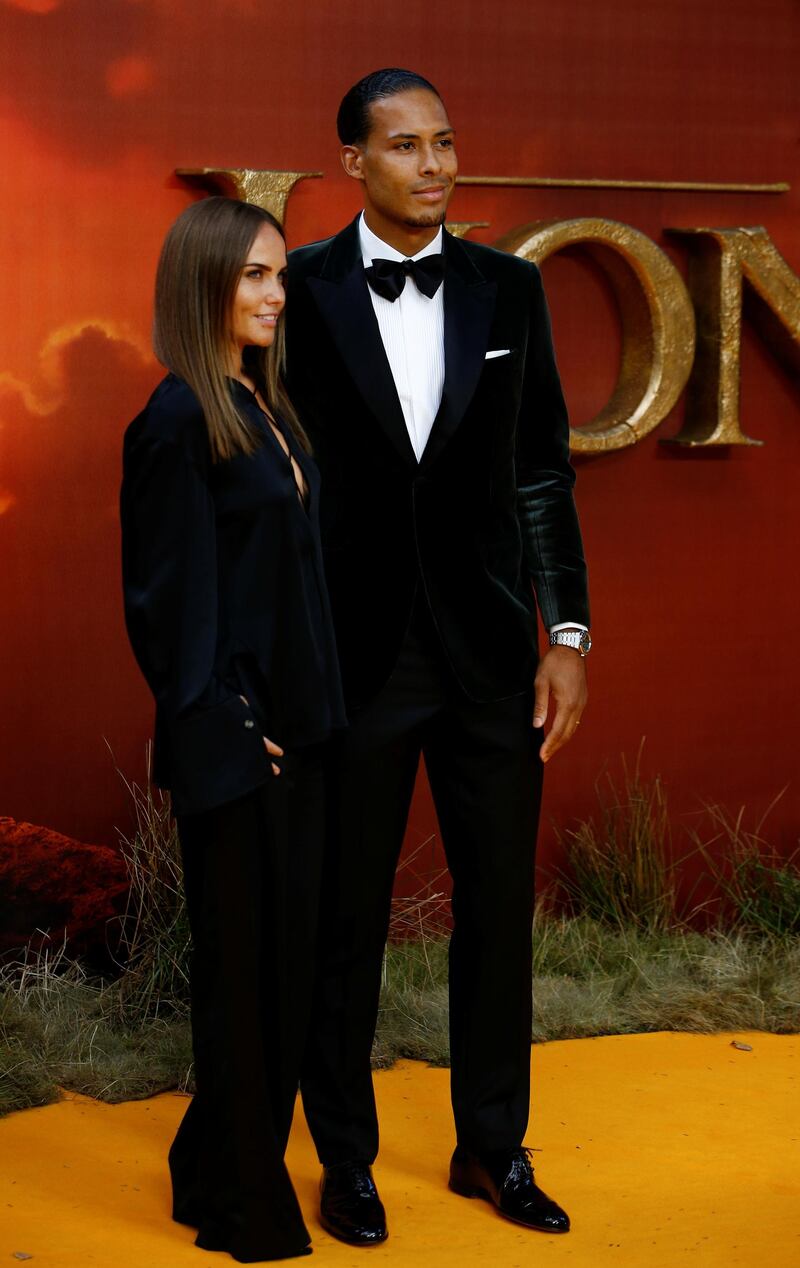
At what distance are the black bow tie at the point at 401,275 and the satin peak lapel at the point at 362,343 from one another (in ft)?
0.08

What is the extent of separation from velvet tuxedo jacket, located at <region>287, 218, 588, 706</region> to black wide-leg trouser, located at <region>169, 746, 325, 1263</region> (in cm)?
30

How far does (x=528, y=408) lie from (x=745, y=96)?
2.12 metres

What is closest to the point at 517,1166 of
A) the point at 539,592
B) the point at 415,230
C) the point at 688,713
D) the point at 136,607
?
the point at 539,592

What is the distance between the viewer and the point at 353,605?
3.01 m

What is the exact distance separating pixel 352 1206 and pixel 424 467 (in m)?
1.34

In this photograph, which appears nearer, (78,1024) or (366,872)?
(366,872)

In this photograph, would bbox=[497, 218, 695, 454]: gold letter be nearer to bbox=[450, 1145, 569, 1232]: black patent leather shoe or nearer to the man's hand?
the man's hand

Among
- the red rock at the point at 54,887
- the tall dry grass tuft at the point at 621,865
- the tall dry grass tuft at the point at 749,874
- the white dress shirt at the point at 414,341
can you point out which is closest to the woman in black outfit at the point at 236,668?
the white dress shirt at the point at 414,341

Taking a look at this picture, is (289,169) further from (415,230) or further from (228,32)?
(415,230)

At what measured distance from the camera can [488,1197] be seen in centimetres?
319

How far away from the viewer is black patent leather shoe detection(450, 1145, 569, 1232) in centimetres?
307

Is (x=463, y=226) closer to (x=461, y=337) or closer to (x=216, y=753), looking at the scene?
(x=461, y=337)

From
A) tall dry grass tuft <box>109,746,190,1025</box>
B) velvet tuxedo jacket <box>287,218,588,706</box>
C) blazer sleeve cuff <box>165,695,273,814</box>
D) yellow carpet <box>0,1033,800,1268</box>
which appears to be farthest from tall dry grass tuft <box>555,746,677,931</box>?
blazer sleeve cuff <box>165,695,273,814</box>

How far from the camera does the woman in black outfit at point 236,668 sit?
2697 mm
